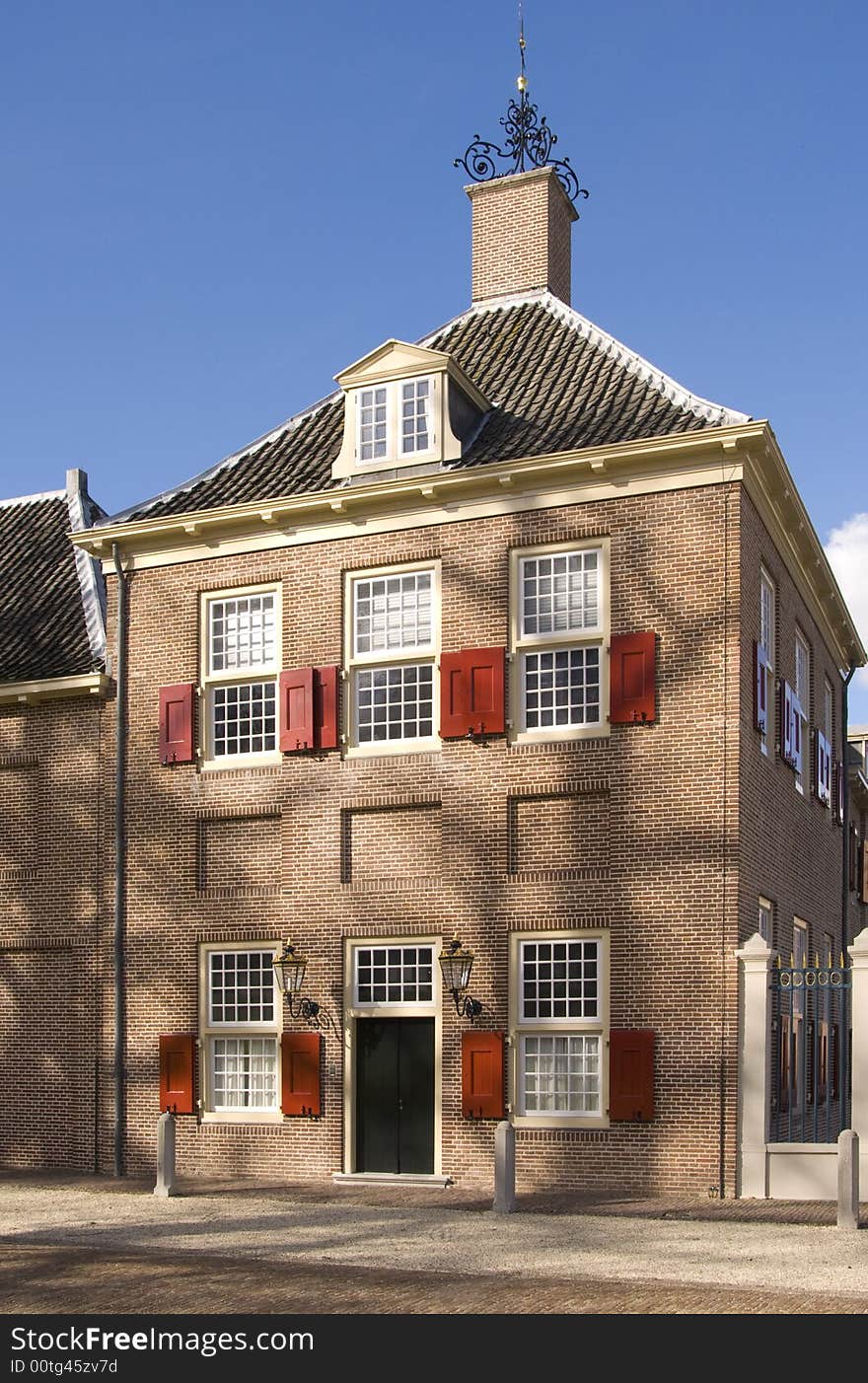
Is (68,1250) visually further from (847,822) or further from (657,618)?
(847,822)

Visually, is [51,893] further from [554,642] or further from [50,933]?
[554,642]

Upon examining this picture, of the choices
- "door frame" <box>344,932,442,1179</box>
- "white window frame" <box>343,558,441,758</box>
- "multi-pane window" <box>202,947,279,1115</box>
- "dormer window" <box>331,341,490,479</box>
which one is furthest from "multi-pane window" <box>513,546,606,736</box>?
"multi-pane window" <box>202,947,279,1115</box>

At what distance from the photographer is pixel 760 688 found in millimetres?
19219

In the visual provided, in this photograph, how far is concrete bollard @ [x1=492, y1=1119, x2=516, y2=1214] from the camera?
632 inches

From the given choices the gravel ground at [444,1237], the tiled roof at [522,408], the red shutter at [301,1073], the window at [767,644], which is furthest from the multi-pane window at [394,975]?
the tiled roof at [522,408]

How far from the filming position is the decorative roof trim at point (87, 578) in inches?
901

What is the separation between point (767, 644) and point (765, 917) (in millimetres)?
3400

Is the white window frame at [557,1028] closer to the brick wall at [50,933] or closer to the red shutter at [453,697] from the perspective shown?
the red shutter at [453,697]

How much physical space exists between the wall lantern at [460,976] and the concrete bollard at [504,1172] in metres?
2.67

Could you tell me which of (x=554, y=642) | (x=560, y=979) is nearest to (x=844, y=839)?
(x=560, y=979)

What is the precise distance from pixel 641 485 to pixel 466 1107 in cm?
750

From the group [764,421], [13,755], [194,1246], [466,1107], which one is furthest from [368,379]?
[194,1246]

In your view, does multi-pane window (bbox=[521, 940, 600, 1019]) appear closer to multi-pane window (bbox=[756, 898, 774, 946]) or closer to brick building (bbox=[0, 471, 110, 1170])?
multi-pane window (bbox=[756, 898, 774, 946])

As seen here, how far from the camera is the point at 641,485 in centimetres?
1873
